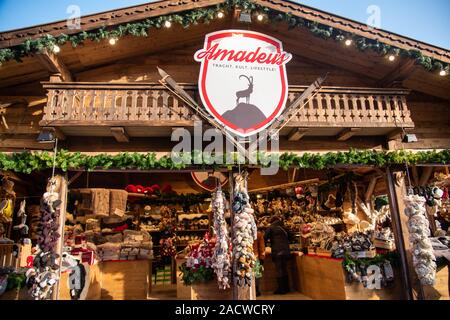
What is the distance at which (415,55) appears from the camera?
820 cm

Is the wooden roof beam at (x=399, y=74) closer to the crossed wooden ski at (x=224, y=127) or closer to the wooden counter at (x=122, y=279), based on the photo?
the crossed wooden ski at (x=224, y=127)

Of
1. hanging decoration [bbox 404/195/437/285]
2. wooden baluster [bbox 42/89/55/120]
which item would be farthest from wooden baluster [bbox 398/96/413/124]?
wooden baluster [bbox 42/89/55/120]

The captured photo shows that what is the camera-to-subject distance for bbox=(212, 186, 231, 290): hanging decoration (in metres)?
6.96

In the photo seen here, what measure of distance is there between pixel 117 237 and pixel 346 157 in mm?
6529

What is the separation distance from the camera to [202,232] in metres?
12.0

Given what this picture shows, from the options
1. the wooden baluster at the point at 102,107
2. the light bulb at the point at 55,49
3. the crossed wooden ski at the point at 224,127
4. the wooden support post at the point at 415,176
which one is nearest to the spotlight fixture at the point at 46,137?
the wooden baluster at the point at 102,107

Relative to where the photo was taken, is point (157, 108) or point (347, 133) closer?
point (157, 108)

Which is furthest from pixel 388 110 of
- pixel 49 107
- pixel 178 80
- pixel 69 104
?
pixel 49 107

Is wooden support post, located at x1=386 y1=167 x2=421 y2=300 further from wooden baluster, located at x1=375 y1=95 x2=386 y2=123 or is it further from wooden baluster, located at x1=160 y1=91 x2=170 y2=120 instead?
wooden baluster, located at x1=160 y1=91 x2=170 y2=120

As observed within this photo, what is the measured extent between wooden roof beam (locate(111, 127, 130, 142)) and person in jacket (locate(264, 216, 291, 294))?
474 cm

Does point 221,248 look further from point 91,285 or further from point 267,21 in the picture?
point 267,21

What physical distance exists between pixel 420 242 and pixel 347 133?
2.83m
